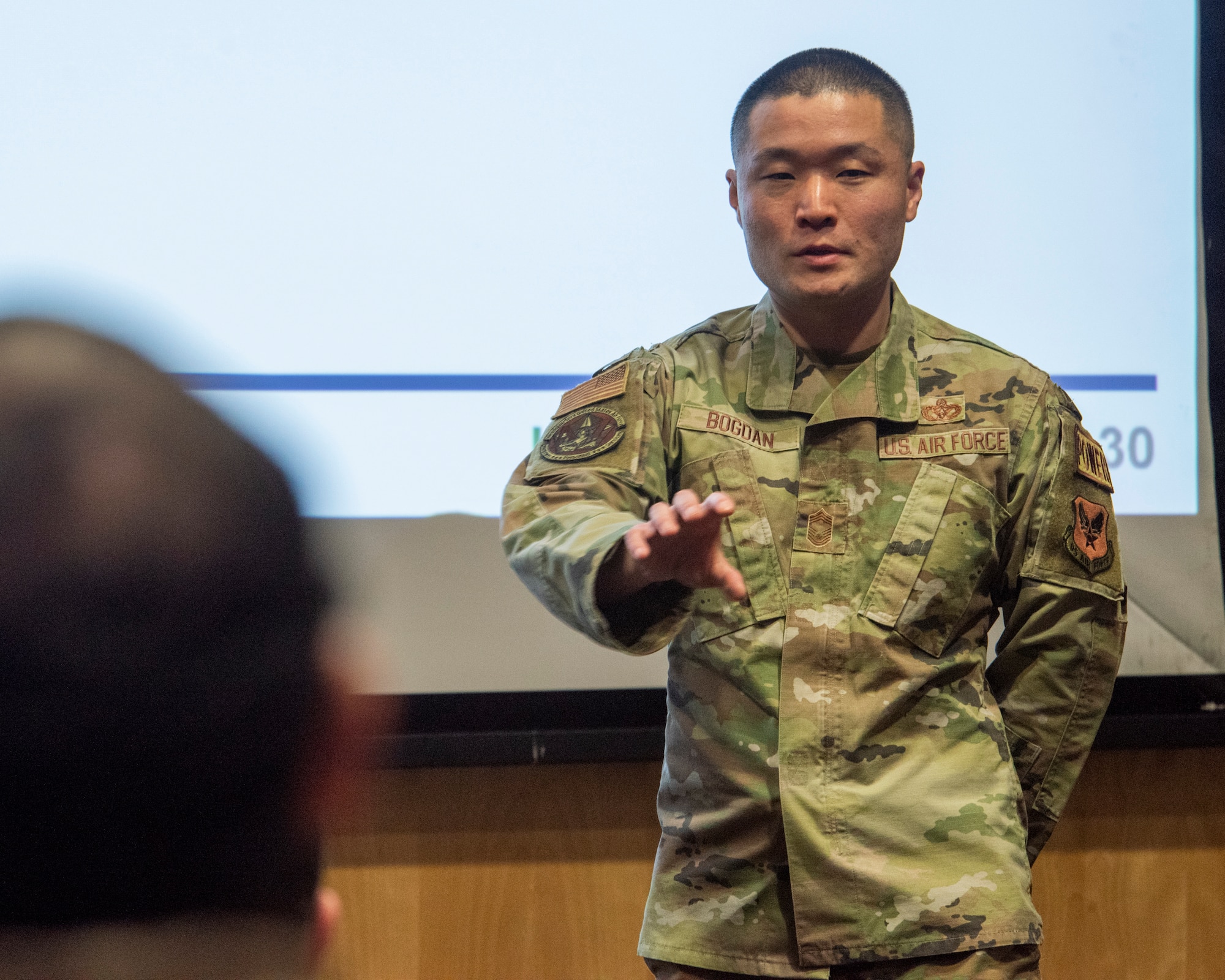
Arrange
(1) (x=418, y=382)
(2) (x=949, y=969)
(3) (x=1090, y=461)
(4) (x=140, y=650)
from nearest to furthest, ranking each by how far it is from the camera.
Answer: (4) (x=140, y=650) < (2) (x=949, y=969) < (3) (x=1090, y=461) < (1) (x=418, y=382)

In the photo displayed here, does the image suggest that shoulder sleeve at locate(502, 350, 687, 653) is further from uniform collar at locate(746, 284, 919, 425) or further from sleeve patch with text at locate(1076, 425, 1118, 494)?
sleeve patch with text at locate(1076, 425, 1118, 494)

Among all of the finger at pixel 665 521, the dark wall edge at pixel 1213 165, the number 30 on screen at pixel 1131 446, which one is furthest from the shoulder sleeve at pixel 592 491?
the dark wall edge at pixel 1213 165

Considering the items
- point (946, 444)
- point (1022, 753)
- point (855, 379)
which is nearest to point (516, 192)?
point (855, 379)

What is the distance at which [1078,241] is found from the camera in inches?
84.9

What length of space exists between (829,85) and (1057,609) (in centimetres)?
68

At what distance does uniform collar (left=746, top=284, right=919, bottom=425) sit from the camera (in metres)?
1.39

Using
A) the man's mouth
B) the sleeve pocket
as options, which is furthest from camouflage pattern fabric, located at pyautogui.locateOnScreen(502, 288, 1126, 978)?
the man's mouth

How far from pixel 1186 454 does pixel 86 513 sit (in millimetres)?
2168

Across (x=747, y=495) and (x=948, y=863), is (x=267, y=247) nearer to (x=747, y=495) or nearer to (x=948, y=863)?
(x=747, y=495)

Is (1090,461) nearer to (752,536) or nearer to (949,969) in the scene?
(752,536)

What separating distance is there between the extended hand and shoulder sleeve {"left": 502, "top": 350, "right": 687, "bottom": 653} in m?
0.09

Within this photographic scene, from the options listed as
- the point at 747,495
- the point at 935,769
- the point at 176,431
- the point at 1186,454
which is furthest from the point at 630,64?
the point at 176,431

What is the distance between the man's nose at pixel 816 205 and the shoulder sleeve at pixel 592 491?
237 mm

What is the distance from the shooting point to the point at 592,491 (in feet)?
4.25
